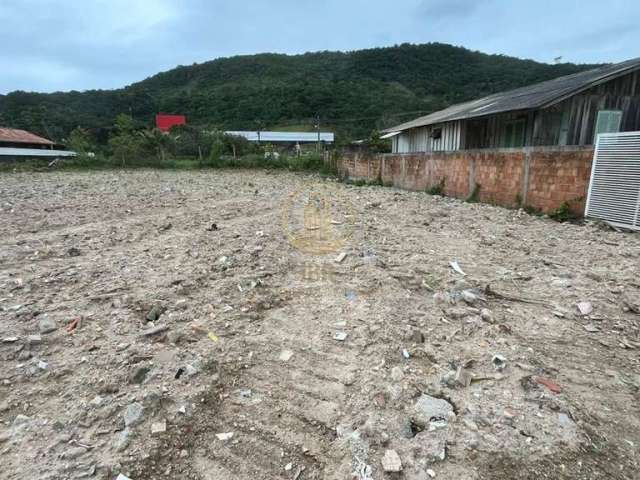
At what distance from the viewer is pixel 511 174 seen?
659cm

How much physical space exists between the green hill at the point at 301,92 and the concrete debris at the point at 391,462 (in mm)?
33092

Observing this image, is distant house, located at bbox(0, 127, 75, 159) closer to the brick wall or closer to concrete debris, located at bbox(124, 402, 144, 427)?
the brick wall

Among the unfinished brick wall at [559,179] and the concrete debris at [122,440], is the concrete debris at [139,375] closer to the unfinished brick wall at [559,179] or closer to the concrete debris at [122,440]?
the concrete debris at [122,440]

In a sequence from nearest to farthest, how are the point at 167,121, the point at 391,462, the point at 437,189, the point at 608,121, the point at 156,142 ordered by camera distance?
the point at 391,462, the point at 608,121, the point at 437,189, the point at 156,142, the point at 167,121

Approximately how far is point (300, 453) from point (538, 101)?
8877 millimetres

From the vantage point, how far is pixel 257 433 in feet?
4.58

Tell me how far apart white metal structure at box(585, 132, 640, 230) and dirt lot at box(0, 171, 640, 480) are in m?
1.51

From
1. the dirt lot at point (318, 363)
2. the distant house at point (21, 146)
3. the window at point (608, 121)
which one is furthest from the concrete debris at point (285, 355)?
the distant house at point (21, 146)

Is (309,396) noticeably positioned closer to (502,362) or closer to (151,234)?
(502,362)

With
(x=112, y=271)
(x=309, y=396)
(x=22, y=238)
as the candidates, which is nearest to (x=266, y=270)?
(x=112, y=271)

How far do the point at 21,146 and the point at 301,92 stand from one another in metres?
28.9

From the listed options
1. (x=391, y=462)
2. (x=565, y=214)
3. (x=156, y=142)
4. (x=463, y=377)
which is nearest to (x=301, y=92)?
(x=156, y=142)

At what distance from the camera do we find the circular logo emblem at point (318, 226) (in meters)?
3.91

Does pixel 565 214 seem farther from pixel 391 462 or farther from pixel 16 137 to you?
pixel 16 137
